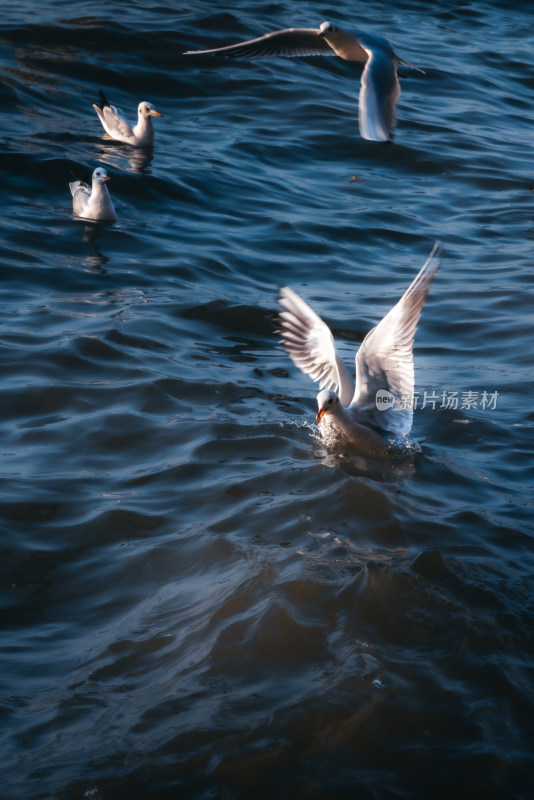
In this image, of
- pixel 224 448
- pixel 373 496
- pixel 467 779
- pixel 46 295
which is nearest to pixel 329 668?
pixel 467 779

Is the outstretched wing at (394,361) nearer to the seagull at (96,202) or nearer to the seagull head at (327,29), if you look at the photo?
the seagull head at (327,29)

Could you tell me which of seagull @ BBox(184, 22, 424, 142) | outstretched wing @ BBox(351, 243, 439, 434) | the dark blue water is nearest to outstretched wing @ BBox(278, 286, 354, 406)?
outstretched wing @ BBox(351, 243, 439, 434)

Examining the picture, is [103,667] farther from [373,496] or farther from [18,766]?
[373,496]

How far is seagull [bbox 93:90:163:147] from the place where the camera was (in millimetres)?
12148

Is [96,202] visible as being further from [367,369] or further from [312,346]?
[367,369]

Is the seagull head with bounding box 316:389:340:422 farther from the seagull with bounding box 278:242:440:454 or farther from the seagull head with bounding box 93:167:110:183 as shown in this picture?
the seagull head with bounding box 93:167:110:183

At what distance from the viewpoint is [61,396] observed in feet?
21.5

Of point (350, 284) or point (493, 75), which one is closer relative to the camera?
point (350, 284)

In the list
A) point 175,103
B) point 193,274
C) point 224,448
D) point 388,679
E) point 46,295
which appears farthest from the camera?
point 175,103

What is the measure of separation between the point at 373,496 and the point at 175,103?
994 centimetres

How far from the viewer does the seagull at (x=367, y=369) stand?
5.80 m
